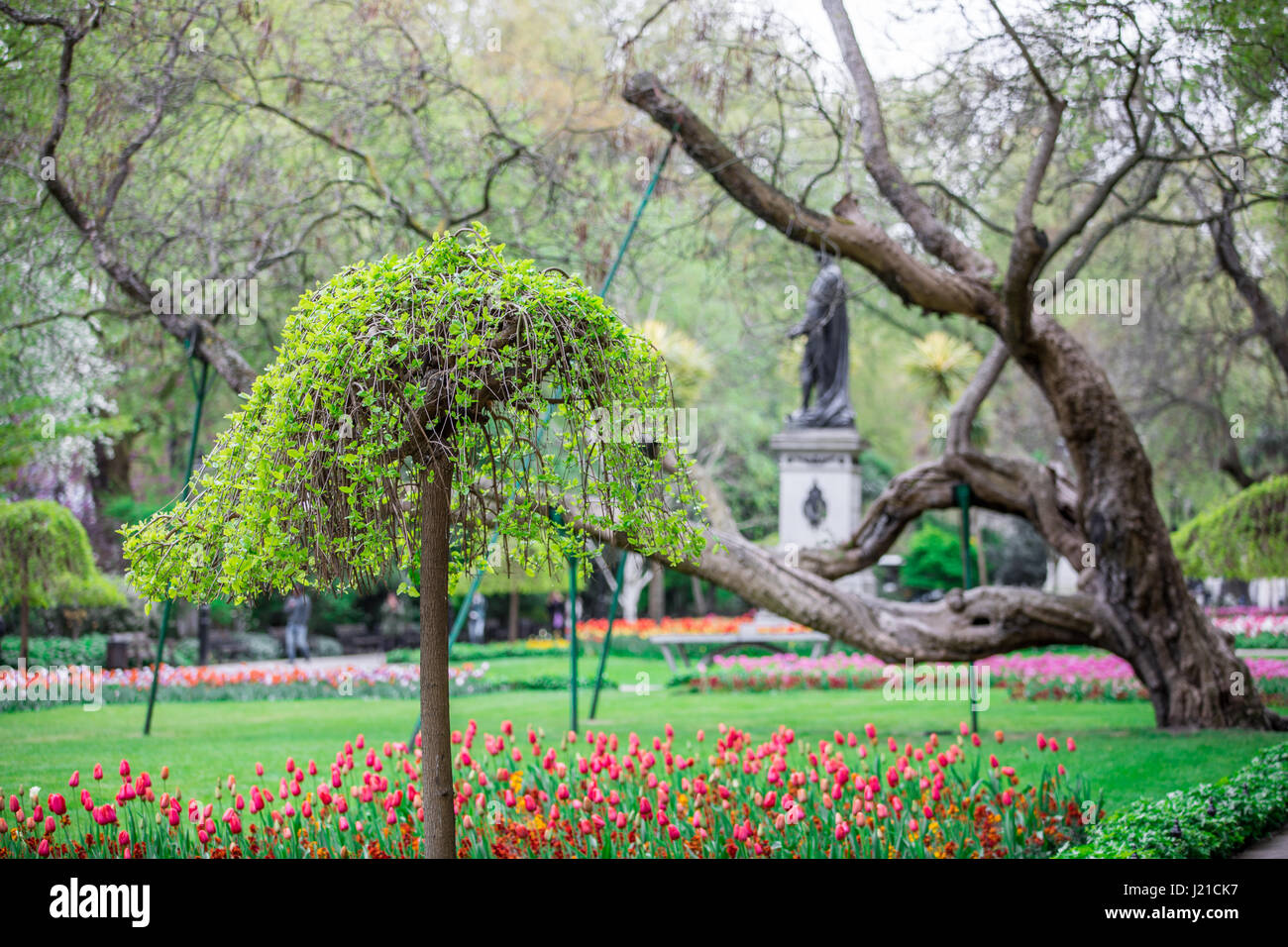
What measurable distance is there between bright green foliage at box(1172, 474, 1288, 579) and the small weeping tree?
9150 mm

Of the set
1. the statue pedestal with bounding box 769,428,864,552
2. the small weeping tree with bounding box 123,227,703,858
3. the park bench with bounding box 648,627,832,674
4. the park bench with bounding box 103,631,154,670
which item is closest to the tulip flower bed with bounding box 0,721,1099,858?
the small weeping tree with bounding box 123,227,703,858

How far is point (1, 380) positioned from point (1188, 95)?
9630mm

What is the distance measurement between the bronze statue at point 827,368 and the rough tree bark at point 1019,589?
687 centimetres

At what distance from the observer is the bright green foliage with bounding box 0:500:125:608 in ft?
29.7

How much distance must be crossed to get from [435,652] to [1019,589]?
19.5 ft

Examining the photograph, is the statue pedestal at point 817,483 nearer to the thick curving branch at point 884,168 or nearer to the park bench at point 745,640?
the park bench at point 745,640

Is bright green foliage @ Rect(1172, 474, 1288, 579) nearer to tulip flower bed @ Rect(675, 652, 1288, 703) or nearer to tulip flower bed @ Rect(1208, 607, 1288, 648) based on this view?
tulip flower bed @ Rect(675, 652, 1288, 703)

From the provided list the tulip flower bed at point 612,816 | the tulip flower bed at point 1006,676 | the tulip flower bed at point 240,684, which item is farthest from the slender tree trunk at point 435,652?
the tulip flower bed at point 1006,676

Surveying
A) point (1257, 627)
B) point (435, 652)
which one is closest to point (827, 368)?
point (1257, 627)

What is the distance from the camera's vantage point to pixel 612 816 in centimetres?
498

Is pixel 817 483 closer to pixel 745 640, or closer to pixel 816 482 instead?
pixel 816 482

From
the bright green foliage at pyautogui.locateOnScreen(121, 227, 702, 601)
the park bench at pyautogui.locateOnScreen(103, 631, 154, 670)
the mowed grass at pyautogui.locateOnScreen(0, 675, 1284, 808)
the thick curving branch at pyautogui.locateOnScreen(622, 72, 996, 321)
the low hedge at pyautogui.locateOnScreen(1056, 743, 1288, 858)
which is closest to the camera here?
the bright green foliage at pyautogui.locateOnScreen(121, 227, 702, 601)
